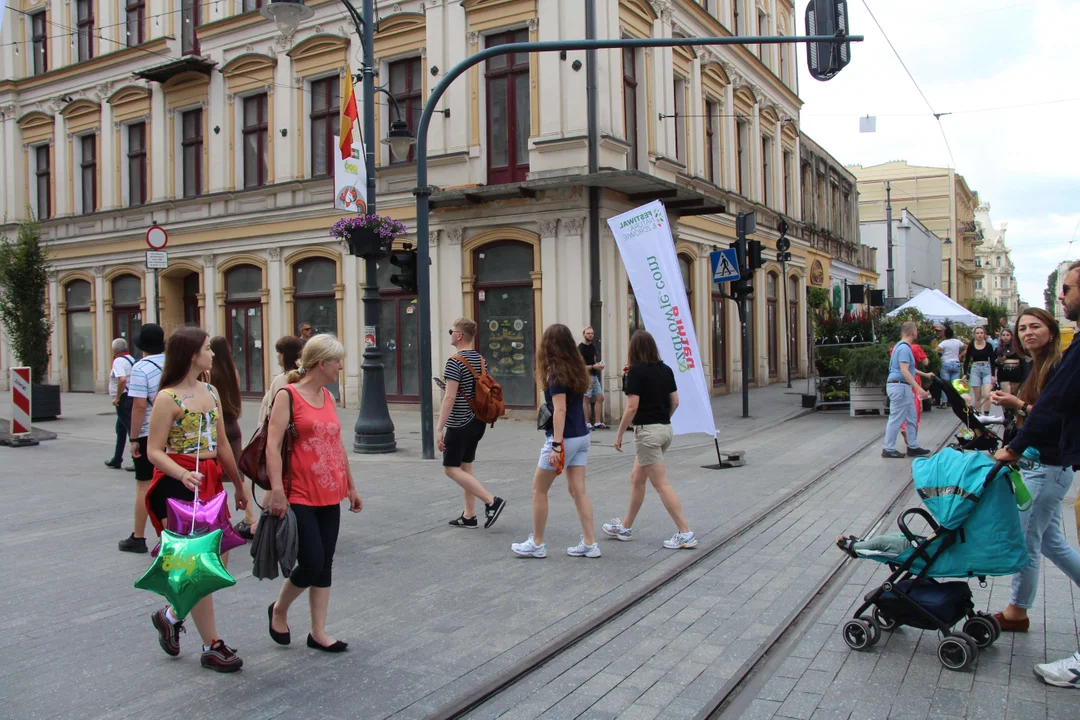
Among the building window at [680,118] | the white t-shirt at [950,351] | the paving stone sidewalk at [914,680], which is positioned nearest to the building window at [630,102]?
the building window at [680,118]

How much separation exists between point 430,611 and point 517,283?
40.9 ft

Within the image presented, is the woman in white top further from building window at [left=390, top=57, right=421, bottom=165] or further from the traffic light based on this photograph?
building window at [left=390, top=57, right=421, bottom=165]

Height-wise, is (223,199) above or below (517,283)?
above

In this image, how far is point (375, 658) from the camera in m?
4.45

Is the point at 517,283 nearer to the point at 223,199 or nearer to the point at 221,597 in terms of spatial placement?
the point at 223,199

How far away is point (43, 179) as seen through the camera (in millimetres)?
25969

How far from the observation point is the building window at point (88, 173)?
24578 mm

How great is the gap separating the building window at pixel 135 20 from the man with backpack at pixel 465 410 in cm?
2052

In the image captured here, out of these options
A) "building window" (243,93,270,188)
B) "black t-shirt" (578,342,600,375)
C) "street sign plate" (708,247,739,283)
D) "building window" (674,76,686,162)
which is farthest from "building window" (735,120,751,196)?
"building window" (243,93,270,188)

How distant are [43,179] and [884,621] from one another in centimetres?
2802

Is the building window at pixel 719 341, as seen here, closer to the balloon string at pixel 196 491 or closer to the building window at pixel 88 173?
the building window at pixel 88 173

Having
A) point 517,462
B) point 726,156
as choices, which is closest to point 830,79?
point 517,462

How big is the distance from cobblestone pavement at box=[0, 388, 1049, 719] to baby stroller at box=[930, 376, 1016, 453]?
1.42 metres

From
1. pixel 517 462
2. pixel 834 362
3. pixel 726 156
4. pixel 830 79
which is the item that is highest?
pixel 726 156
